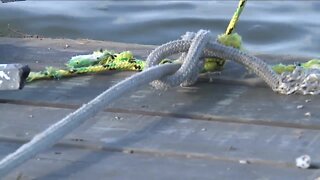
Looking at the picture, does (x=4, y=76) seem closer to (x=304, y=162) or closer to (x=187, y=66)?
(x=187, y=66)

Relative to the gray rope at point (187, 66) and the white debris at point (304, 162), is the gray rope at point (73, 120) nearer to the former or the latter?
the gray rope at point (187, 66)

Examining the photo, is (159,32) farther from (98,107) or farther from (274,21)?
(98,107)

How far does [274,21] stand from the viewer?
5.18 metres

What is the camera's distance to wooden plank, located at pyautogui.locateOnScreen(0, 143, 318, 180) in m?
1.51

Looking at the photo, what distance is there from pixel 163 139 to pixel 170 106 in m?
0.25

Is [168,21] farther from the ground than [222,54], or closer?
closer

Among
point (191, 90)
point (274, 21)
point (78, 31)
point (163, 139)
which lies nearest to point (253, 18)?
point (274, 21)

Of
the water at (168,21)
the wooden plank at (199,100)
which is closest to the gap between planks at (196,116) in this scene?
the wooden plank at (199,100)

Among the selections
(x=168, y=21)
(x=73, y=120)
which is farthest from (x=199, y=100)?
(x=168, y=21)

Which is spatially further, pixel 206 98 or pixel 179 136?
pixel 206 98

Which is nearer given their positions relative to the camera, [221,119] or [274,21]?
[221,119]

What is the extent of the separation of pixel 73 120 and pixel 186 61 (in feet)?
1.60

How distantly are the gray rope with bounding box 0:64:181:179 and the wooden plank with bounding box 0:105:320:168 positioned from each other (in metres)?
0.06

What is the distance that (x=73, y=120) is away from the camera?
1.61m
